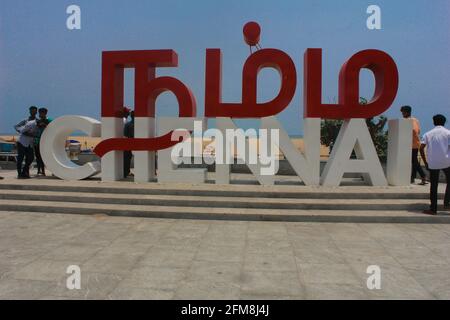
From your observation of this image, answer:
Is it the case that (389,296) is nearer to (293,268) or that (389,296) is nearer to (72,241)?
(293,268)

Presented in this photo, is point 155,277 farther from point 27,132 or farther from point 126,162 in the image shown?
point 27,132

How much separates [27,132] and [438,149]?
8.76m

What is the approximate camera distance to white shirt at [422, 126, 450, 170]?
6.69 metres

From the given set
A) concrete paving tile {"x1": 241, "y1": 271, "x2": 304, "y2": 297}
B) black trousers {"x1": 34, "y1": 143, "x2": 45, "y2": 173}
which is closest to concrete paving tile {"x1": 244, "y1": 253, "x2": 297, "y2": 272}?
concrete paving tile {"x1": 241, "y1": 271, "x2": 304, "y2": 297}

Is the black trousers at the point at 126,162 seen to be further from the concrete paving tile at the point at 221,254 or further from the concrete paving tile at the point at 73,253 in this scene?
the concrete paving tile at the point at 221,254

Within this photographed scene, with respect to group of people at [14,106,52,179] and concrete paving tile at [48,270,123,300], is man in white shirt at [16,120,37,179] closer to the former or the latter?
group of people at [14,106,52,179]

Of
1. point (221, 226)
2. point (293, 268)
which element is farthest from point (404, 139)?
point (293, 268)

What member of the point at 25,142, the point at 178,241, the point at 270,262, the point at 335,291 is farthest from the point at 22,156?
the point at 335,291

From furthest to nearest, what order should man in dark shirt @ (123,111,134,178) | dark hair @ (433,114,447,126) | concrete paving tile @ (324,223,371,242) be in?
man in dark shirt @ (123,111,134,178) < dark hair @ (433,114,447,126) < concrete paving tile @ (324,223,371,242)

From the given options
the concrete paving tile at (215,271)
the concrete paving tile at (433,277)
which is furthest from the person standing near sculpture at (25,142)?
the concrete paving tile at (433,277)

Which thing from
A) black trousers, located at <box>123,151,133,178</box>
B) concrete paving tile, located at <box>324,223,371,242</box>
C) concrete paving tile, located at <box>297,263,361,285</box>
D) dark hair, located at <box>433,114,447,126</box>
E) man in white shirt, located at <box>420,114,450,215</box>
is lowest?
concrete paving tile, located at <box>324,223,371,242</box>

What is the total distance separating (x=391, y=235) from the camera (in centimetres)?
588

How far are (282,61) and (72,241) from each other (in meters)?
5.87

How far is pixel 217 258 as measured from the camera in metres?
4.71
